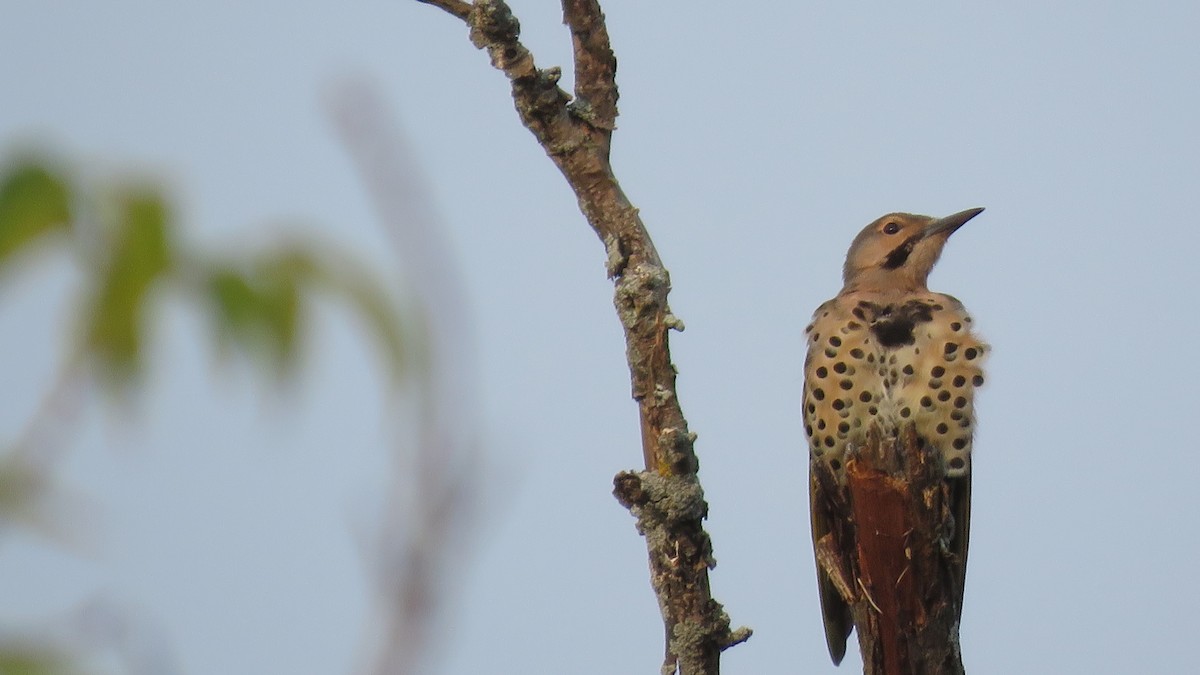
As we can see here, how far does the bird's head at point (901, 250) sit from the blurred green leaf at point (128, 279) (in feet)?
16.0

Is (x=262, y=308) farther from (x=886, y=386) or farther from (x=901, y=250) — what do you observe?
(x=901, y=250)

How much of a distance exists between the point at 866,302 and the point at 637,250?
7.28ft

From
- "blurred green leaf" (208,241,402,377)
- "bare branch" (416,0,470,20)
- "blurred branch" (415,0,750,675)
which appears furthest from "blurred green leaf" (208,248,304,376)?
"bare branch" (416,0,470,20)

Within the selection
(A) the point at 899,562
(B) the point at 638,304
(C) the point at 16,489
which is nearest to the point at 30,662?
(C) the point at 16,489

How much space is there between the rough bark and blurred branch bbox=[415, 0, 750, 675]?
98 centimetres

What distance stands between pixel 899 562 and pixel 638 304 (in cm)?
151

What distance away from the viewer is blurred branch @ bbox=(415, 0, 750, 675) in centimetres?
379

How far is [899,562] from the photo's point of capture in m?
4.75

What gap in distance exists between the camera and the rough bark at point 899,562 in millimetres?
4609

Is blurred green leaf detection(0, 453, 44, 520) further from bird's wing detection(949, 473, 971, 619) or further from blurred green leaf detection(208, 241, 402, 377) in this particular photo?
bird's wing detection(949, 473, 971, 619)

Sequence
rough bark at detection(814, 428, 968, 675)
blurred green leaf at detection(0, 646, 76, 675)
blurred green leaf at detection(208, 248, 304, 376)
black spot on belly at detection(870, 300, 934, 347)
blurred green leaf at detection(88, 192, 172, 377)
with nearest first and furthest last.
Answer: blurred green leaf at detection(0, 646, 76, 675)
blurred green leaf at detection(88, 192, 172, 377)
blurred green leaf at detection(208, 248, 304, 376)
rough bark at detection(814, 428, 968, 675)
black spot on belly at detection(870, 300, 934, 347)

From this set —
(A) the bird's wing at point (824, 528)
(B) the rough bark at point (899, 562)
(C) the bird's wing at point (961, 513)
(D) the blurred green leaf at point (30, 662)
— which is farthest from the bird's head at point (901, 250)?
(D) the blurred green leaf at point (30, 662)

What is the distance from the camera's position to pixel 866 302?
5949 millimetres

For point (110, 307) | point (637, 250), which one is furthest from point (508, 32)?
point (110, 307)
